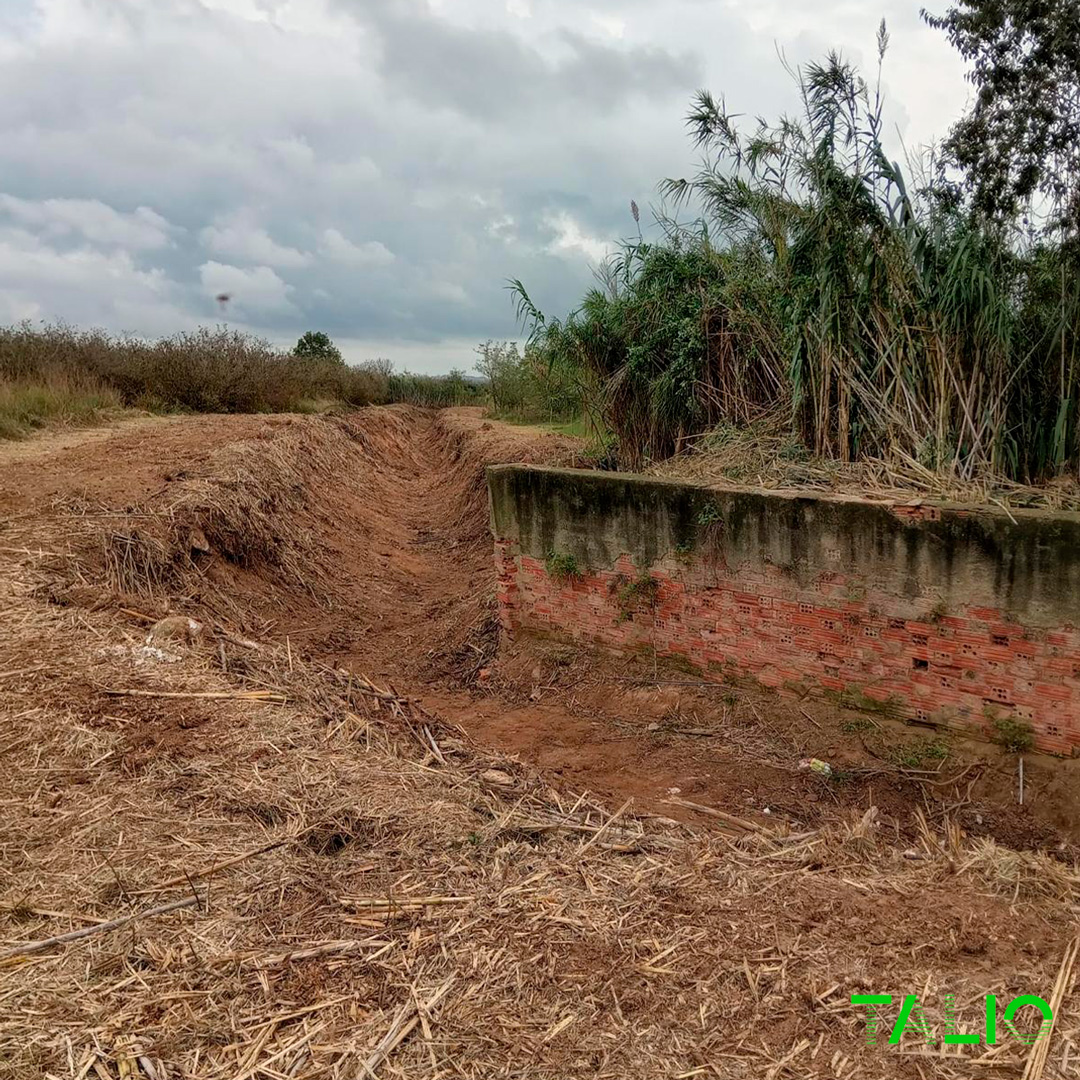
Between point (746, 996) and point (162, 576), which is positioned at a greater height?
point (162, 576)

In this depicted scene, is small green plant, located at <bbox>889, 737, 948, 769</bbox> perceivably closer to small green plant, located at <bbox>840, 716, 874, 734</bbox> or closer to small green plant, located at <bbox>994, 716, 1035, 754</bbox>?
small green plant, located at <bbox>840, 716, 874, 734</bbox>

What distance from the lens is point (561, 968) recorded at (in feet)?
8.90

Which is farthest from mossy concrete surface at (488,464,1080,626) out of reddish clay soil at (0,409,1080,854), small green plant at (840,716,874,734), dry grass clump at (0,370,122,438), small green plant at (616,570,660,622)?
dry grass clump at (0,370,122,438)

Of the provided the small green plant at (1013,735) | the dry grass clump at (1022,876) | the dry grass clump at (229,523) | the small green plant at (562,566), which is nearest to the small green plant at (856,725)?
the small green plant at (1013,735)

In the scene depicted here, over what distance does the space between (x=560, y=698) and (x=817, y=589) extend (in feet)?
7.85

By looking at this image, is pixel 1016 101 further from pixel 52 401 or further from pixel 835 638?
pixel 52 401

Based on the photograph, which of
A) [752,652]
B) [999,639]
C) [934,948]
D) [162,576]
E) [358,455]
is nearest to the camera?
[934,948]

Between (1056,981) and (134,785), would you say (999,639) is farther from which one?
(134,785)

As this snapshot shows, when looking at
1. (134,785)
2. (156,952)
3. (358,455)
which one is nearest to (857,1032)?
(156,952)

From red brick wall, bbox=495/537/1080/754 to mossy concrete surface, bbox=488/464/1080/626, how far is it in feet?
0.26

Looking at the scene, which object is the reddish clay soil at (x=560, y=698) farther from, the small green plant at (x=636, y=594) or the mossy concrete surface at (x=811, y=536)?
the mossy concrete surface at (x=811, y=536)

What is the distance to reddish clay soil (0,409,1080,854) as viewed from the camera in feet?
17.0

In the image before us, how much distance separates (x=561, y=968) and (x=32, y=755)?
2848 millimetres

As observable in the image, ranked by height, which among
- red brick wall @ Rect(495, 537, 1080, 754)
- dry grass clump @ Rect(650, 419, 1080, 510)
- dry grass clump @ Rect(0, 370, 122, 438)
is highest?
dry grass clump @ Rect(0, 370, 122, 438)
